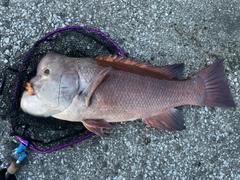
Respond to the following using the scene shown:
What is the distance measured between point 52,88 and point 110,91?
40cm

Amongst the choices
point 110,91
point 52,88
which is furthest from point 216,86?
point 52,88

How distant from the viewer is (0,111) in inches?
107

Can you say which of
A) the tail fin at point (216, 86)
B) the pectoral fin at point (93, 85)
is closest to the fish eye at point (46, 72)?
the pectoral fin at point (93, 85)

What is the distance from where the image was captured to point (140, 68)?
249 cm

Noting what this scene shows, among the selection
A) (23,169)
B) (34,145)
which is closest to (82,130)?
(34,145)

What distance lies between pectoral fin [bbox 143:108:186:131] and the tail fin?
0.79 ft

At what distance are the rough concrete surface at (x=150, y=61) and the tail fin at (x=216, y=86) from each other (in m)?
0.26

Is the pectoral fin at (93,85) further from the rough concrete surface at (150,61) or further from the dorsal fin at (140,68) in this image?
the rough concrete surface at (150,61)

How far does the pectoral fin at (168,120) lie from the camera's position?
256cm

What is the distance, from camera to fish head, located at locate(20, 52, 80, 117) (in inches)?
91.4

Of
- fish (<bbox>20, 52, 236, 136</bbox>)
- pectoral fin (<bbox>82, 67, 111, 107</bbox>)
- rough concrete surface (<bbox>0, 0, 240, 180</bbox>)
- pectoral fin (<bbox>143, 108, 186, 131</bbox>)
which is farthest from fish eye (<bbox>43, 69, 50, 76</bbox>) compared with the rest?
pectoral fin (<bbox>143, 108, 186, 131</bbox>)

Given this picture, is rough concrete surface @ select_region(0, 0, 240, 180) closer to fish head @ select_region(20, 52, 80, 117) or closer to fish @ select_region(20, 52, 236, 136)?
fish @ select_region(20, 52, 236, 136)

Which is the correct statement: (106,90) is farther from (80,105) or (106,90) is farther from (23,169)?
(23,169)

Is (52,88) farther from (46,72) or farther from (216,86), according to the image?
(216,86)
